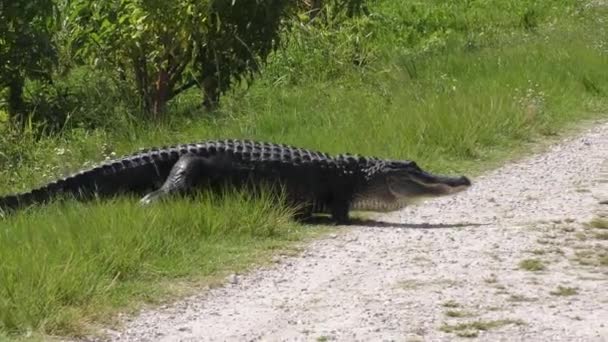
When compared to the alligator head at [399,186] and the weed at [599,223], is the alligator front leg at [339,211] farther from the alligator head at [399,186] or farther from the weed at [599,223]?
the weed at [599,223]

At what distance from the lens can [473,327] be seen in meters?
5.62

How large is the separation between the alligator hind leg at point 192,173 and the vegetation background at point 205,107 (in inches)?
12.8

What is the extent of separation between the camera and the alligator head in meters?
8.37

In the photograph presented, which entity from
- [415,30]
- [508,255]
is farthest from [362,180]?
[415,30]

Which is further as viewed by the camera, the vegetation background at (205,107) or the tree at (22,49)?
the tree at (22,49)

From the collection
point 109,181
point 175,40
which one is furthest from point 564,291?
point 175,40

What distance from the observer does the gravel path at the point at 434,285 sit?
5.63 metres

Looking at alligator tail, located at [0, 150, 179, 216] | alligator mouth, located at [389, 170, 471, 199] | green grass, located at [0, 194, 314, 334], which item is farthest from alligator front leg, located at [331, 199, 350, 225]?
alligator tail, located at [0, 150, 179, 216]

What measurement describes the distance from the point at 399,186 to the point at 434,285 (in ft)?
6.72

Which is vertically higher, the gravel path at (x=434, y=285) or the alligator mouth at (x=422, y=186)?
the alligator mouth at (x=422, y=186)

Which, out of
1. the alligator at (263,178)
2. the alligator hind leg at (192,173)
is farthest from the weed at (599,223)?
the alligator hind leg at (192,173)

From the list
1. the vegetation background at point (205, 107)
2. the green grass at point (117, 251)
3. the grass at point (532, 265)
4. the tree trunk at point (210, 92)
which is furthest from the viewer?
the tree trunk at point (210, 92)

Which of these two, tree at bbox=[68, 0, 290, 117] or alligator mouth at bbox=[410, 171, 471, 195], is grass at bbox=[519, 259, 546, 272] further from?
tree at bbox=[68, 0, 290, 117]

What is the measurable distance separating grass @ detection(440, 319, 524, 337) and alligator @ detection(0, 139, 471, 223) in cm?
262
